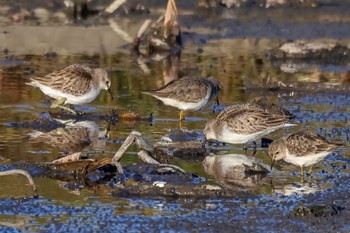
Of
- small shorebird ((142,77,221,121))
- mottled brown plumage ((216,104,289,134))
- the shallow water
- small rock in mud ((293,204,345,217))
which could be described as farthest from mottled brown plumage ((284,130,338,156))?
small shorebird ((142,77,221,121))

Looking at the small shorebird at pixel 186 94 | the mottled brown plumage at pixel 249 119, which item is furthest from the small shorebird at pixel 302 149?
the small shorebird at pixel 186 94

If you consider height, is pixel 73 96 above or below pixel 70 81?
below

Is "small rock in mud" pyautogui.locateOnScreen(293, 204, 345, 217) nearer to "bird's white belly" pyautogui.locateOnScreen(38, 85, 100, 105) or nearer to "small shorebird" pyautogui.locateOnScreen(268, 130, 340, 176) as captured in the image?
"small shorebird" pyautogui.locateOnScreen(268, 130, 340, 176)

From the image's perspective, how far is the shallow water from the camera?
909 cm

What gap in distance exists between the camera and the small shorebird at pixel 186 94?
14.4 meters

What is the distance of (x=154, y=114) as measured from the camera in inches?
581

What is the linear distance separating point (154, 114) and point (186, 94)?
67 centimetres

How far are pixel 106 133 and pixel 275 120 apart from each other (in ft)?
7.71

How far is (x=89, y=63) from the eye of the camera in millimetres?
19562

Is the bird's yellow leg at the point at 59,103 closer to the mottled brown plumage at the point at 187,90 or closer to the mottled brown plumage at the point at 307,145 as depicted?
the mottled brown plumage at the point at 187,90

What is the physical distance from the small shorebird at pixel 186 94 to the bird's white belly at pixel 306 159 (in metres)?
3.46

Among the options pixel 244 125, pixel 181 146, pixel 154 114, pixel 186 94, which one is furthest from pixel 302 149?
pixel 154 114

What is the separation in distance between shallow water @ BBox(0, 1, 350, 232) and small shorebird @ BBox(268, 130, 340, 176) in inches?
8.1

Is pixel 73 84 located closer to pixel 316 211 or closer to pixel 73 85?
pixel 73 85
